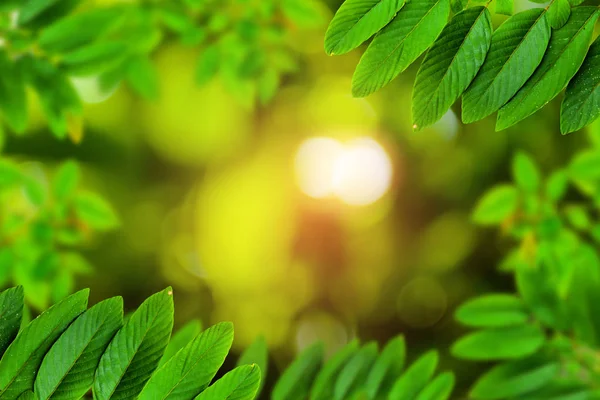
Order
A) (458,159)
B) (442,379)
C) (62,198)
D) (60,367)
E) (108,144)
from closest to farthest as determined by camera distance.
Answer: (60,367) → (442,379) → (62,198) → (458,159) → (108,144)

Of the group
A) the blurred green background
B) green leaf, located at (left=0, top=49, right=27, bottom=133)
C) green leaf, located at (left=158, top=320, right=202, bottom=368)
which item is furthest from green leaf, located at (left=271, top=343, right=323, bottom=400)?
the blurred green background

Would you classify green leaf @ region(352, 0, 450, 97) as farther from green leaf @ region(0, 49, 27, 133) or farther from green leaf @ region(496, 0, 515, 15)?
green leaf @ region(0, 49, 27, 133)

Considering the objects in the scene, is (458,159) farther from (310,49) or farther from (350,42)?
(350,42)

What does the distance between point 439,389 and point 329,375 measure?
11 centimetres

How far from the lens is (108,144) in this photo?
5.57 feet

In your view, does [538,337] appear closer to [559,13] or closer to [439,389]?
[439,389]

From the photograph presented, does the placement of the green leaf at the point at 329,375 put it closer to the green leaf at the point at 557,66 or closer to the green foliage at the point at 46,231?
the green leaf at the point at 557,66

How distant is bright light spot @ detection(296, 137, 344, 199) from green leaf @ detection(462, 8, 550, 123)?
124 cm

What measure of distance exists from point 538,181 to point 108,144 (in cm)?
127

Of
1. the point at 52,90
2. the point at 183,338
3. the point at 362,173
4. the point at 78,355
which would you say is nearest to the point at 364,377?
the point at 183,338

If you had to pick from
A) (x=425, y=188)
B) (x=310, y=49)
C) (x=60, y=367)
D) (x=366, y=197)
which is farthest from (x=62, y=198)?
(x=425, y=188)

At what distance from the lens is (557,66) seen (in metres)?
0.35

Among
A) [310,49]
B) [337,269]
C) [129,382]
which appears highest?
[310,49]

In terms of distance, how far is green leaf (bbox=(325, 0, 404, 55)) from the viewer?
350 mm
